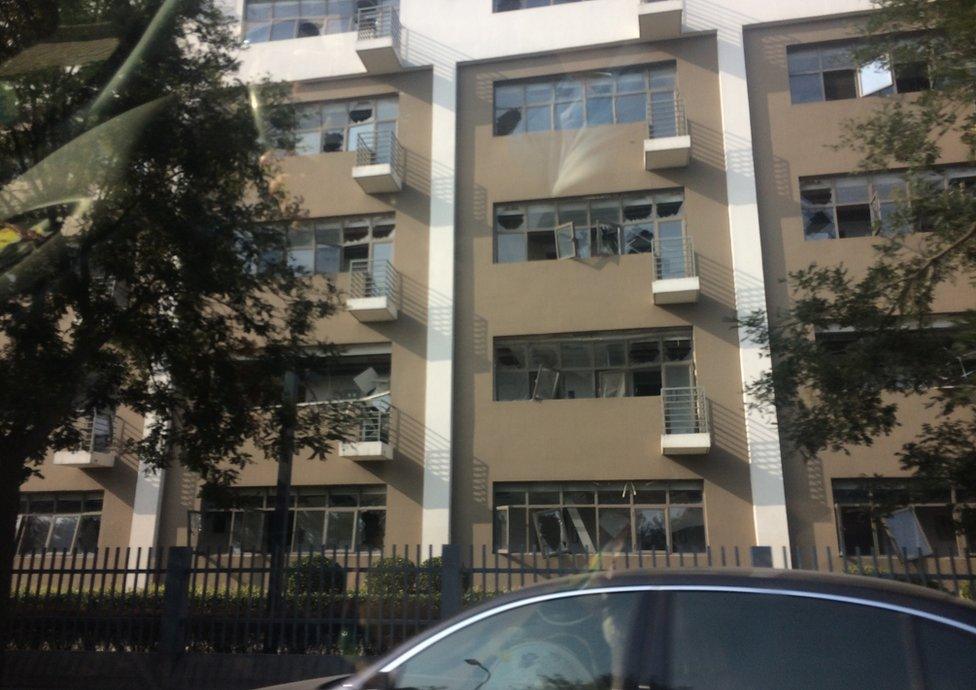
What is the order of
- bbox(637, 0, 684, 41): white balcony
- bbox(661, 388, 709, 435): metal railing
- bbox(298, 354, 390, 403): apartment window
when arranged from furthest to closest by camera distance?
bbox(298, 354, 390, 403): apartment window, bbox(637, 0, 684, 41): white balcony, bbox(661, 388, 709, 435): metal railing

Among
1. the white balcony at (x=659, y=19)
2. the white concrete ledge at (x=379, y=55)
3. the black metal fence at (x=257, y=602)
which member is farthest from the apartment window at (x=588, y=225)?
the black metal fence at (x=257, y=602)

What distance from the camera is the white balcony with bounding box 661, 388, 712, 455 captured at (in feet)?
52.4

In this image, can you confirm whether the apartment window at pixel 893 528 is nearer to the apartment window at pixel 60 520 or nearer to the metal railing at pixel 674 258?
the metal railing at pixel 674 258

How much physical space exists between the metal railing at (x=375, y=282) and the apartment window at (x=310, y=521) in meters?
4.31

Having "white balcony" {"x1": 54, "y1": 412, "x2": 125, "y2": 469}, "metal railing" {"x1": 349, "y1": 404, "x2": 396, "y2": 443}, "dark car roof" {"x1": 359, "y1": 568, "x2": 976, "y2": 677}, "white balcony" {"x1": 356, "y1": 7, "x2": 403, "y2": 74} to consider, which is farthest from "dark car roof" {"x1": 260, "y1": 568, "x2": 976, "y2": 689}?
"white balcony" {"x1": 356, "y1": 7, "x2": 403, "y2": 74}

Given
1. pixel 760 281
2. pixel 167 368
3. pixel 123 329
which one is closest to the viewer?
pixel 123 329

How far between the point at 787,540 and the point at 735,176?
764 cm

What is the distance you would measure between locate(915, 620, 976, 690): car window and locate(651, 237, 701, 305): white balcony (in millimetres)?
14078

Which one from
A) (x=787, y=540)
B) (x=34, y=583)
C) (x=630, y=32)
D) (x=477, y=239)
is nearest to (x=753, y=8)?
(x=630, y=32)

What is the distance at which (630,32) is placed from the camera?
18.9 m

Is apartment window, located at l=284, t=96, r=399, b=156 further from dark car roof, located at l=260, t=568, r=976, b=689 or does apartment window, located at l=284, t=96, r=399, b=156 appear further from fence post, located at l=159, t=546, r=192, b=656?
dark car roof, located at l=260, t=568, r=976, b=689

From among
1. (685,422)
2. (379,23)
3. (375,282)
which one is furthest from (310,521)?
(379,23)

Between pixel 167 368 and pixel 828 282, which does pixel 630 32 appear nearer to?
pixel 828 282

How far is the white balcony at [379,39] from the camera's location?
19266 mm
